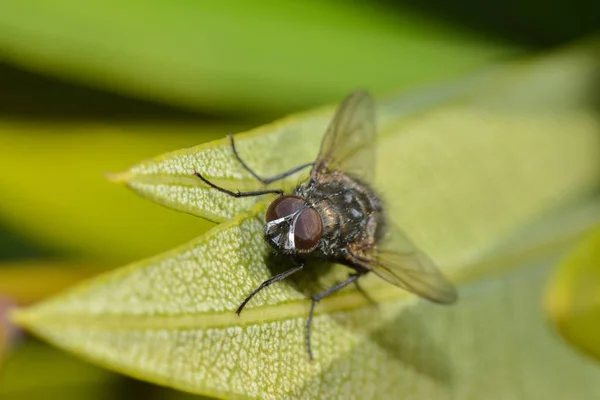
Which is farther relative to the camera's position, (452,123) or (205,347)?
(452,123)

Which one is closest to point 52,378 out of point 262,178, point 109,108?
point 109,108

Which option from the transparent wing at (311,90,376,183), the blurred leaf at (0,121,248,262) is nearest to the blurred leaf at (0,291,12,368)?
the blurred leaf at (0,121,248,262)

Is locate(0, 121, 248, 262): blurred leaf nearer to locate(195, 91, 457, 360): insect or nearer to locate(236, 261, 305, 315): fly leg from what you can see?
locate(195, 91, 457, 360): insect

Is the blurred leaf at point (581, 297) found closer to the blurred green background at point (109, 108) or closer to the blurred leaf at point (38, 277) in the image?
the blurred green background at point (109, 108)

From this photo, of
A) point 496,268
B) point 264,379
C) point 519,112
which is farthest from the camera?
point 519,112

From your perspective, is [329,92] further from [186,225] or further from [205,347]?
[205,347]

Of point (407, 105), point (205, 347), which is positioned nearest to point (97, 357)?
point (205, 347)
